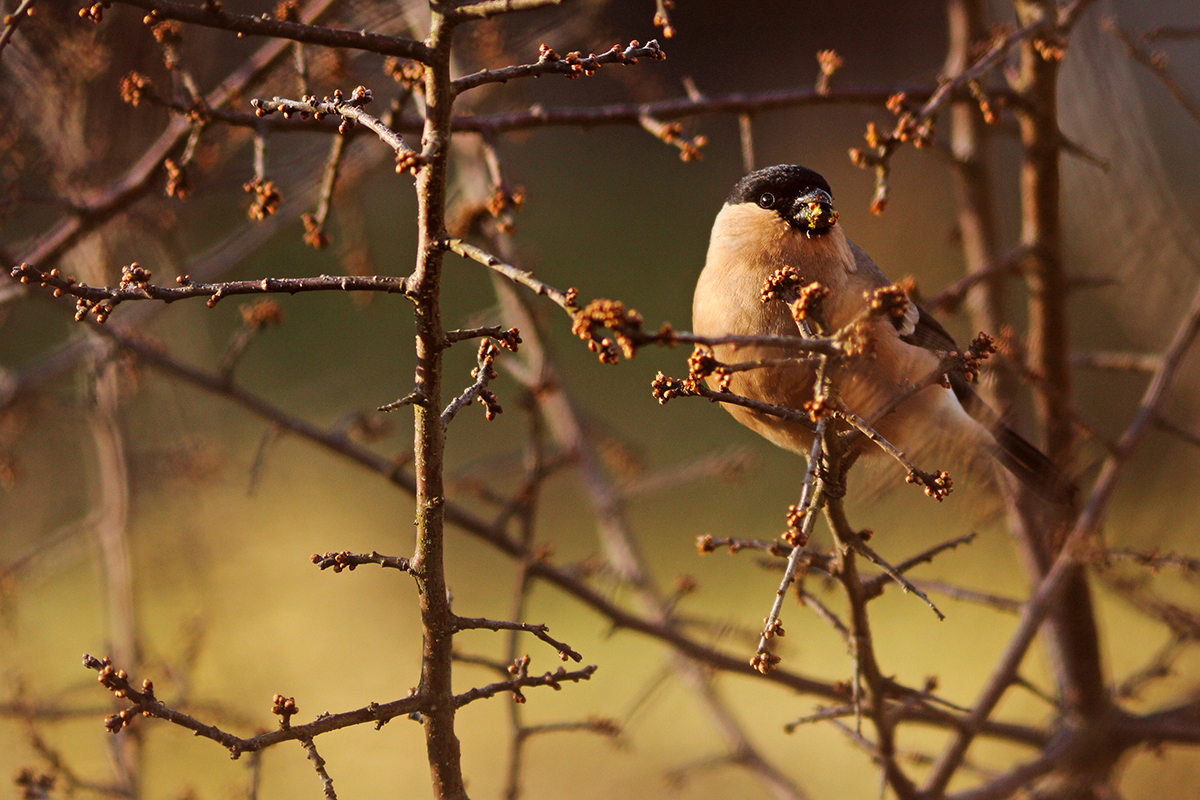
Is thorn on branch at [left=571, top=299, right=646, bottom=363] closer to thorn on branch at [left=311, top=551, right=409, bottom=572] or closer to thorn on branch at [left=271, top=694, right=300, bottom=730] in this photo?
thorn on branch at [left=311, top=551, right=409, bottom=572]

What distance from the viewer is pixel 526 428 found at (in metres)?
4.70

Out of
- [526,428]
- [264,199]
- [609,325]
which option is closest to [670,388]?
[609,325]

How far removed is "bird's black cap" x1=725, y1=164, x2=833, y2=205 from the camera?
2.08m

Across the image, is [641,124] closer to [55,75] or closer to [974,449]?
[974,449]

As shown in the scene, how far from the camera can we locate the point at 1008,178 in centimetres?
573

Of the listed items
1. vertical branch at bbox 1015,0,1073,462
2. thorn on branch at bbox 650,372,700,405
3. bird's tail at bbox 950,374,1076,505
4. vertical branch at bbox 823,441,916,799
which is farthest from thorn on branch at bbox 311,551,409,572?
vertical branch at bbox 1015,0,1073,462

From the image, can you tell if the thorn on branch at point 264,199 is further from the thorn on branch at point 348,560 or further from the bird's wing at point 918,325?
the bird's wing at point 918,325

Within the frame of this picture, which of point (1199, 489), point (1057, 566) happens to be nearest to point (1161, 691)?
point (1199, 489)

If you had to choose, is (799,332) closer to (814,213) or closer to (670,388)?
(814,213)

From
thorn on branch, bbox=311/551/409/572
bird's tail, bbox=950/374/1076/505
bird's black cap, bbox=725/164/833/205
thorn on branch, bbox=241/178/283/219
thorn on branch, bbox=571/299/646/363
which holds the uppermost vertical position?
bird's black cap, bbox=725/164/833/205

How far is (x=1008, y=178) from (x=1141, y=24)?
1846mm

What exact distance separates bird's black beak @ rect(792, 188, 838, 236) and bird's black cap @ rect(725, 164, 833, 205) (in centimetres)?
3

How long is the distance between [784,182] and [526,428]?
2.75m

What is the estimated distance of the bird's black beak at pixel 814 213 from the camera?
1.95m
